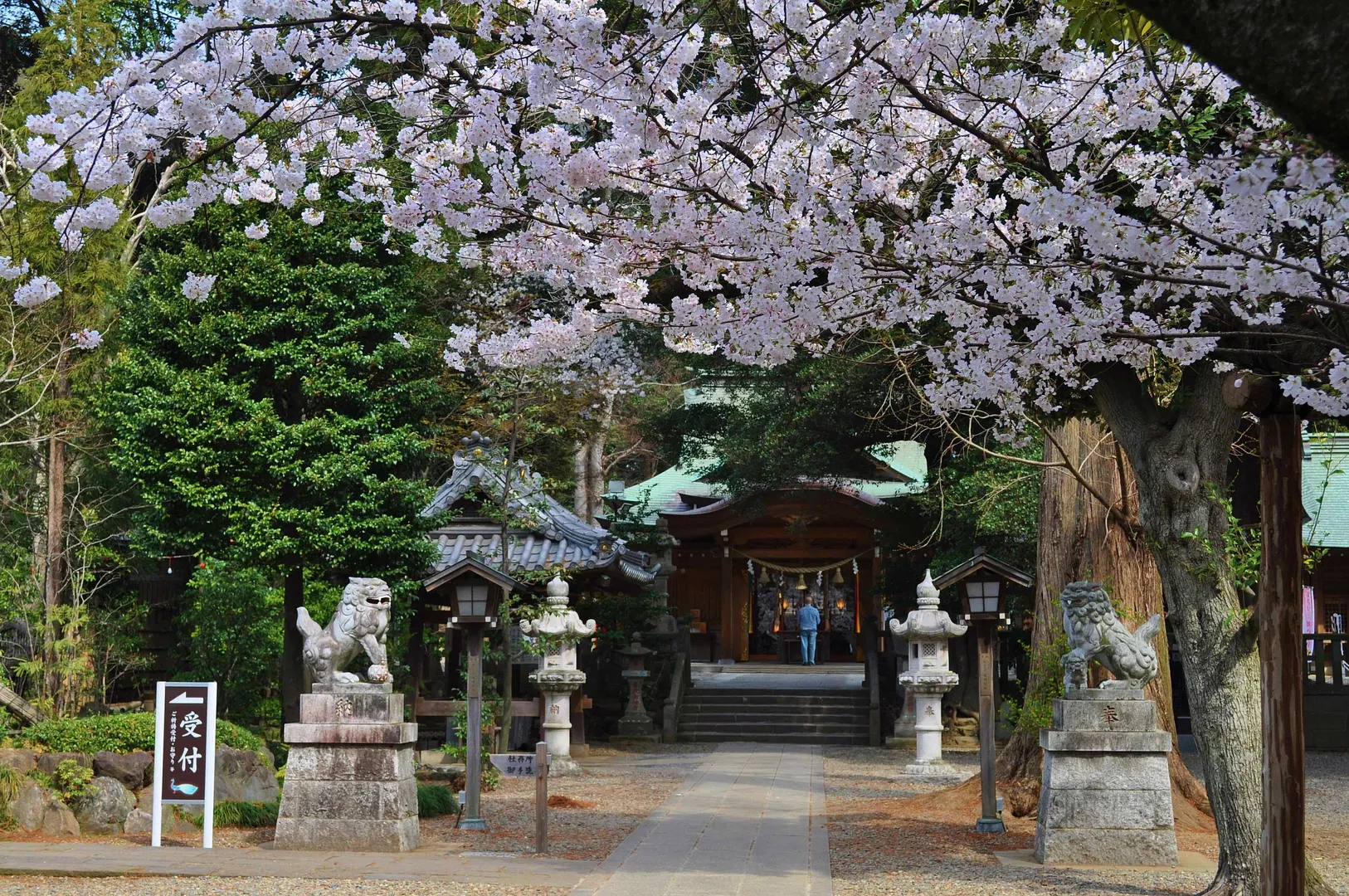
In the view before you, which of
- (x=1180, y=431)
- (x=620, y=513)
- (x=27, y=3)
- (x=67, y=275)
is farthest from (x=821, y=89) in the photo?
(x=27, y=3)

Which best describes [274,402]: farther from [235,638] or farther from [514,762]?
[514,762]

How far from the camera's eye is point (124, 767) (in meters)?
9.43

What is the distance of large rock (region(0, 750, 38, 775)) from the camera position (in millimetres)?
9070

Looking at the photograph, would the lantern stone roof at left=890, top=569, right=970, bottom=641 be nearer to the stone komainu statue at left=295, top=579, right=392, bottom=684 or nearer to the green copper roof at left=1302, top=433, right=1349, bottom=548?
the green copper roof at left=1302, top=433, right=1349, bottom=548

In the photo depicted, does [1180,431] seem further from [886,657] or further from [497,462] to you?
[886,657]

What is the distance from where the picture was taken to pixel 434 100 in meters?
6.33

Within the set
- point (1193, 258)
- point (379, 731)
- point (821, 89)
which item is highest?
point (821, 89)

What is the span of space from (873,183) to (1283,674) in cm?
303

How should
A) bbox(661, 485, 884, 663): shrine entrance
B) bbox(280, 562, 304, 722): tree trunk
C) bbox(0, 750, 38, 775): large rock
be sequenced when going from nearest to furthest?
bbox(0, 750, 38, 775): large rock → bbox(280, 562, 304, 722): tree trunk → bbox(661, 485, 884, 663): shrine entrance

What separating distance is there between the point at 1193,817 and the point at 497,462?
8579 mm

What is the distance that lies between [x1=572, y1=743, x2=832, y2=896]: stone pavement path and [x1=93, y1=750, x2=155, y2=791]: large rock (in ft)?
12.9

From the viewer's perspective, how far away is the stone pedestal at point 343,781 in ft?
27.0

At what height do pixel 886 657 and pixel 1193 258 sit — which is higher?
pixel 1193 258

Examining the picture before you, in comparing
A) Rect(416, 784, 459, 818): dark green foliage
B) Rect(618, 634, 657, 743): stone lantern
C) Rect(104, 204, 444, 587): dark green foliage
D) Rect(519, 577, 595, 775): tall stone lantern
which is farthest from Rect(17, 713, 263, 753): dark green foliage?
Rect(618, 634, 657, 743): stone lantern
